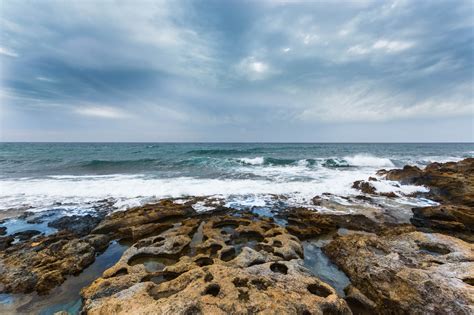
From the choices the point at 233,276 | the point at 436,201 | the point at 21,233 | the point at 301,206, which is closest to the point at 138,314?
the point at 233,276

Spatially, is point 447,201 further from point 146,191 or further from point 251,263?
point 146,191

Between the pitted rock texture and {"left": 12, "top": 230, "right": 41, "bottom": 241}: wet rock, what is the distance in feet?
12.6

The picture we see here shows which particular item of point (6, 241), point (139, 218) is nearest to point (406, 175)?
point (139, 218)

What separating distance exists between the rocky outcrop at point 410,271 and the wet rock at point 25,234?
27.8 feet

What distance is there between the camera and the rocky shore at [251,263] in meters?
2.93

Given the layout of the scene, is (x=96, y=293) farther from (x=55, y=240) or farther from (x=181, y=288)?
(x=55, y=240)

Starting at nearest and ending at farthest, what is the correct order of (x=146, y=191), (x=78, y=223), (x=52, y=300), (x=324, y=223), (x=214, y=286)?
(x=214, y=286) < (x=52, y=300) < (x=324, y=223) < (x=78, y=223) < (x=146, y=191)

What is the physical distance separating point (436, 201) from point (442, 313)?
8939mm

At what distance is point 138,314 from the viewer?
8.79ft

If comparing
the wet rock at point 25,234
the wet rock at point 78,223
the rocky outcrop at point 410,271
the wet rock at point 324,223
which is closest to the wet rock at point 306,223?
the wet rock at point 324,223

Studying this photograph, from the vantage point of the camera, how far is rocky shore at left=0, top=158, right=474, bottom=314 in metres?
2.93

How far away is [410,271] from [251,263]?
110 inches

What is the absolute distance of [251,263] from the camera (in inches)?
157

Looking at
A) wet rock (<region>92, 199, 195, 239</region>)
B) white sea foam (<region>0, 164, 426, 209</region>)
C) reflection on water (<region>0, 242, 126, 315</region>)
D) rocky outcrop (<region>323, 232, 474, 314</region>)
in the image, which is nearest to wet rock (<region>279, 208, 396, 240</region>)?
rocky outcrop (<region>323, 232, 474, 314</region>)
